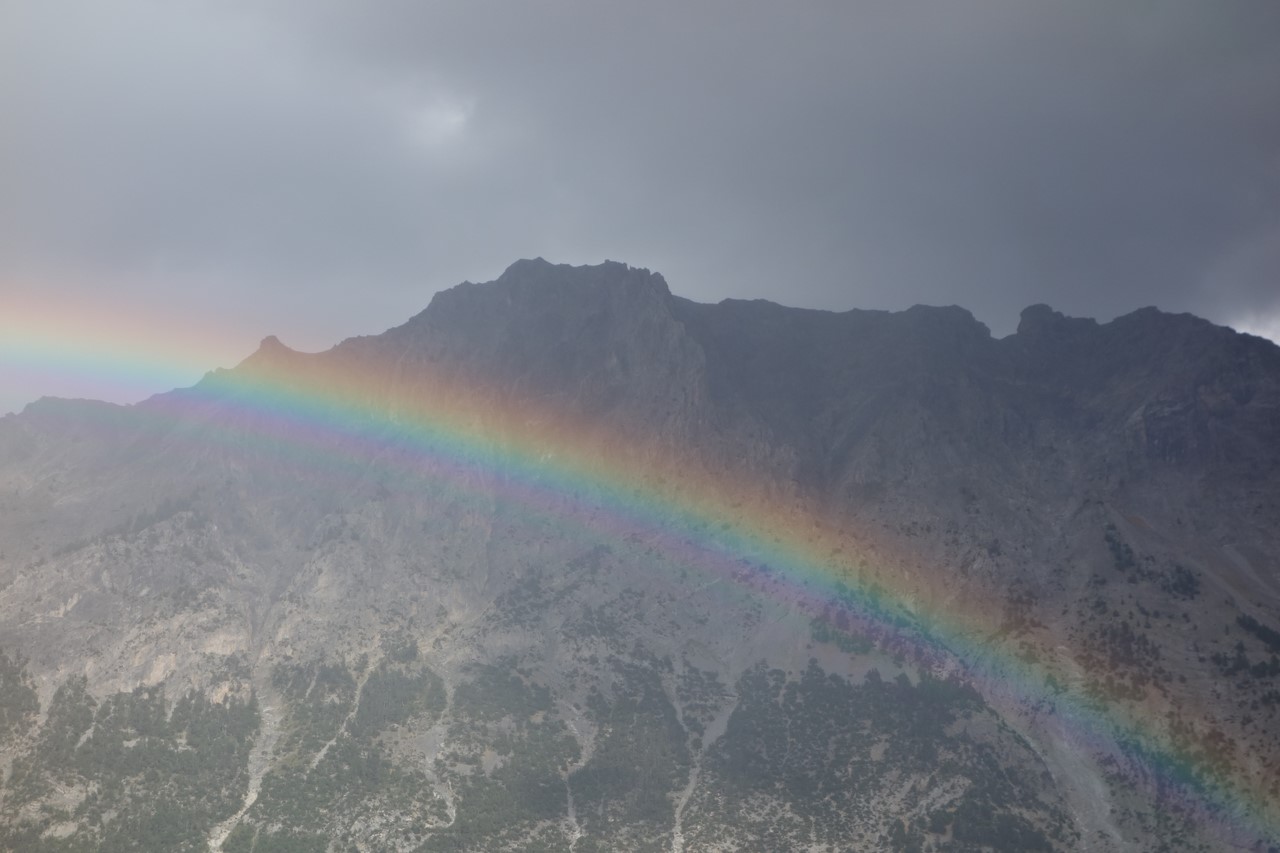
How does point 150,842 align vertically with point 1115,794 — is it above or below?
below

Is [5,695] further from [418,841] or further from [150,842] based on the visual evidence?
[418,841]

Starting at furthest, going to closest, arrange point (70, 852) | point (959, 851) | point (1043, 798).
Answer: point (1043, 798), point (959, 851), point (70, 852)

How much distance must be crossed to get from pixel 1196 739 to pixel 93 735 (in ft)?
712

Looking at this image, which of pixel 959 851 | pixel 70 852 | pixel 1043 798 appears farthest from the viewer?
pixel 1043 798

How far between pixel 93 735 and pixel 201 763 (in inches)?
855

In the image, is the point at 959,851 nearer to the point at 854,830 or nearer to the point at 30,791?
the point at 854,830

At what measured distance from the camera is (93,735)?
649 ft

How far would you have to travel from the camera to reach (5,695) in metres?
199

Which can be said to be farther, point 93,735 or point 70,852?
point 93,735

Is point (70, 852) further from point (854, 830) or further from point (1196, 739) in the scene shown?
point (1196, 739)

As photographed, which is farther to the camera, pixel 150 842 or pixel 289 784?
pixel 289 784

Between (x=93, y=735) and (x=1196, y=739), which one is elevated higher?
(x=1196, y=739)

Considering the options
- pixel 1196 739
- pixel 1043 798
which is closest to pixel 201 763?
pixel 1043 798

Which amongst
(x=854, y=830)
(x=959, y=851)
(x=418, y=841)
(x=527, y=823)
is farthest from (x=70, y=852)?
(x=959, y=851)
